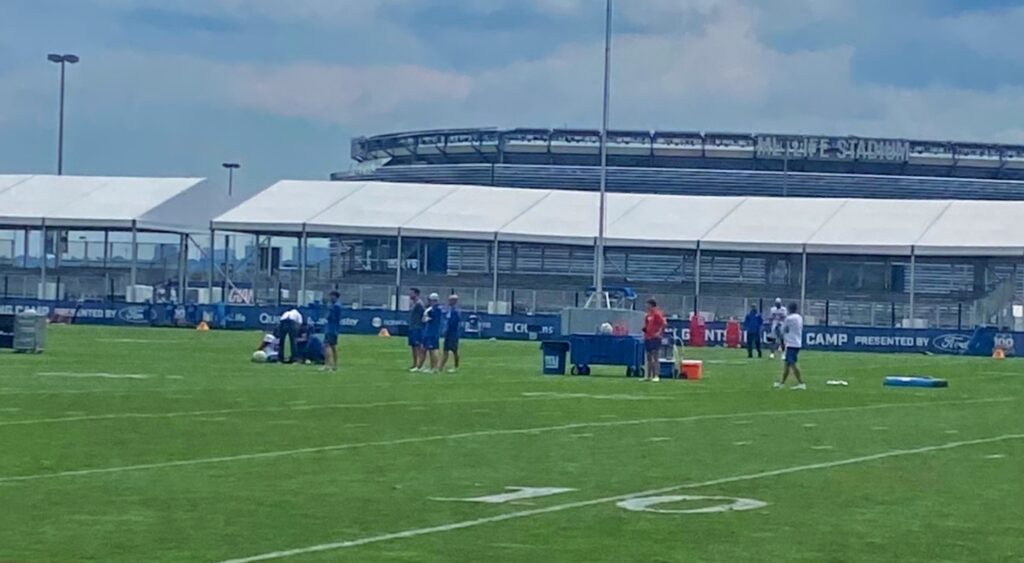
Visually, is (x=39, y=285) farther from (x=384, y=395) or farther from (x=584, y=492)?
(x=584, y=492)

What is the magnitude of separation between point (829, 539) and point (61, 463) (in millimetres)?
8005

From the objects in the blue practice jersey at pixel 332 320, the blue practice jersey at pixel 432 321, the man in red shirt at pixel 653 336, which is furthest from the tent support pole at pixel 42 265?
the man in red shirt at pixel 653 336

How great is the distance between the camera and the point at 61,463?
61.1 feet

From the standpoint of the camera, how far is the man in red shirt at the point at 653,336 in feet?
129

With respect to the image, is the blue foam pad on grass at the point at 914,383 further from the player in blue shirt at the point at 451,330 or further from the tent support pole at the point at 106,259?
the tent support pole at the point at 106,259

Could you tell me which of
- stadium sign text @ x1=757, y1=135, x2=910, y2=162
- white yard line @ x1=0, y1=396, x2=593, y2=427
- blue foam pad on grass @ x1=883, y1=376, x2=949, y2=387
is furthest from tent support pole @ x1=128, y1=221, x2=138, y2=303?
stadium sign text @ x1=757, y1=135, x2=910, y2=162

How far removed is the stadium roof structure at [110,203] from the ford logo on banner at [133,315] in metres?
Result: 6.36

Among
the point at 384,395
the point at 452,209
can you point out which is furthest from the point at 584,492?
the point at 452,209

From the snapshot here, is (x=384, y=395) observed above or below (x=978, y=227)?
below

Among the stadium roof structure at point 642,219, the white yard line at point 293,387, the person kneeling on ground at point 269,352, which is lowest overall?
the white yard line at point 293,387

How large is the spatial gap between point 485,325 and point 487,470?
5393 cm

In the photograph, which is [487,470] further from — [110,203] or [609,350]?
[110,203]

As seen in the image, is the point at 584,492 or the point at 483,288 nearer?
the point at 584,492

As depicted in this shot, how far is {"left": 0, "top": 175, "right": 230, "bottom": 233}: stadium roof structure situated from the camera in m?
82.3
